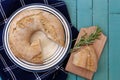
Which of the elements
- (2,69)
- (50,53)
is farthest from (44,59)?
(2,69)

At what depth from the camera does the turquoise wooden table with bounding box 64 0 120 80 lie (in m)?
0.98

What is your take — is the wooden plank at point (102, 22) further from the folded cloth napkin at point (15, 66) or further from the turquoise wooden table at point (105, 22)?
the folded cloth napkin at point (15, 66)

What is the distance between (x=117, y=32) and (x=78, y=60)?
0.16 metres

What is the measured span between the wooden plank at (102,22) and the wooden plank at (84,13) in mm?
16

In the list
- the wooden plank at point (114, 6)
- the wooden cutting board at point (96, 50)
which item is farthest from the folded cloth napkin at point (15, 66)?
the wooden plank at point (114, 6)

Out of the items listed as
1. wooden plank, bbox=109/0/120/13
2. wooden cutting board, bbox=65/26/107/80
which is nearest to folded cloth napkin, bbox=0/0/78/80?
wooden cutting board, bbox=65/26/107/80

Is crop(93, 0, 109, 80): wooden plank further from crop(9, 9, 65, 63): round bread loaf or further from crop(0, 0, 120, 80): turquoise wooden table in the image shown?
crop(9, 9, 65, 63): round bread loaf

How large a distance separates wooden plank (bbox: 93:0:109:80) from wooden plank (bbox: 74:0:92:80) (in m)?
0.02

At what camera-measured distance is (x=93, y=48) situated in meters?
0.96

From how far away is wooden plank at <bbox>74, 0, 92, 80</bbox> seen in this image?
38.8 inches

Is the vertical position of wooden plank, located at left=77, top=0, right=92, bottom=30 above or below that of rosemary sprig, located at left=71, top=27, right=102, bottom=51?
above

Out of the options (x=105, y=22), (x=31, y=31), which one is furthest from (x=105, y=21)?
(x=31, y=31)

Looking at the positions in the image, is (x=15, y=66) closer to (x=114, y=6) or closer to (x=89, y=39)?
→ (x=89, y=39)

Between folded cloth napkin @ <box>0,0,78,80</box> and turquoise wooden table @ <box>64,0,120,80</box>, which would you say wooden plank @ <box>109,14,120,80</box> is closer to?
turquoise wooden table @ <box>64,0,120,80</box>
